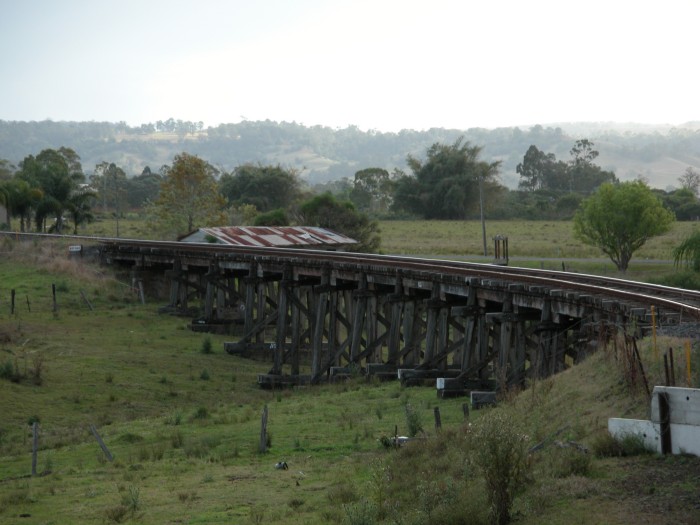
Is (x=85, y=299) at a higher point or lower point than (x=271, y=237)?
lower

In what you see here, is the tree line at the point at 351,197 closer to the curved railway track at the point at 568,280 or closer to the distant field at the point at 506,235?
the distant field at the point at 506,235

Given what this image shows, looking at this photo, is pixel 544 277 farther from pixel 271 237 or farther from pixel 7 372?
pixel 271 237

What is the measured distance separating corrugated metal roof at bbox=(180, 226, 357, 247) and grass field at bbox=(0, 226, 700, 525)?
21494mm

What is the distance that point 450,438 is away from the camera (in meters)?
15.7

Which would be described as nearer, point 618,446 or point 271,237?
point 618,446

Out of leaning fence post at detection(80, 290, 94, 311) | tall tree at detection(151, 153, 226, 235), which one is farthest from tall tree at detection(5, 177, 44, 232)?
leaning fence post at detection(80, 290, 94, 311)

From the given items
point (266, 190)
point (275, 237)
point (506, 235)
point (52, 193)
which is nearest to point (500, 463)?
point (275, 237)

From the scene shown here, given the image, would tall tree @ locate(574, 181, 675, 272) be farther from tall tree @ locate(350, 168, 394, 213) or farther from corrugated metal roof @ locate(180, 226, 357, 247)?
tall tree @ locate(350, 168, 394, 213)

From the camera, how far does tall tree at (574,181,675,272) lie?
50.3 metres

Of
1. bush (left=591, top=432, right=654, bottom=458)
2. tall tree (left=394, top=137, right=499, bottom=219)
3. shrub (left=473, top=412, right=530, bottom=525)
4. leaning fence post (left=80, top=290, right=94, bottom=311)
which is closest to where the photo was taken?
shrub (left=473, top=412, right=530, bottom=525)

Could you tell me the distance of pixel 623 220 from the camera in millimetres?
50469

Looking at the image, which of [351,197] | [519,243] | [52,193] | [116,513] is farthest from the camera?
[351,197]

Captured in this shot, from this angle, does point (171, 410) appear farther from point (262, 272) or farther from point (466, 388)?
point (262, 272)

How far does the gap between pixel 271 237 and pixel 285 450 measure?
37480 millimetres
